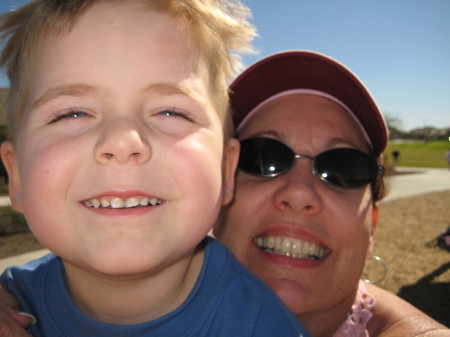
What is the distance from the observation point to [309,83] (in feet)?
7.05

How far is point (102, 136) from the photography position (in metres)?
1.13

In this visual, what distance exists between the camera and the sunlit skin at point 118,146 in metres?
1.14

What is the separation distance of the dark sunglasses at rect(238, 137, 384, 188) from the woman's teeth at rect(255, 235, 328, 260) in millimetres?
383

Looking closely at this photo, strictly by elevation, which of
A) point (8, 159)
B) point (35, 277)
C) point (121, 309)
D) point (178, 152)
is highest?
point (178, 152)

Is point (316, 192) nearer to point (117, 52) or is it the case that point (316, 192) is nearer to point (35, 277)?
point (117, 52)

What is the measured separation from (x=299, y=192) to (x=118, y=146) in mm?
1174

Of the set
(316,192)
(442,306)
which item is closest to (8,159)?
(316,192)

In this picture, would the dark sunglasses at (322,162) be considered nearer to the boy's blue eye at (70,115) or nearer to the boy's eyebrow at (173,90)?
the boy's eyebrow at (173,90)

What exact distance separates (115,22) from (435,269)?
24.3 ft

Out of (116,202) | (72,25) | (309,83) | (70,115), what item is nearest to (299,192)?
(309,83)

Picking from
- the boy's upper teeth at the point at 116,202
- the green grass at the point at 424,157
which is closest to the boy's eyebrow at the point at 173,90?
the boy's upper teeth at the point at 116,202

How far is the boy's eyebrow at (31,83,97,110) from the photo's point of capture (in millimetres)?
1184

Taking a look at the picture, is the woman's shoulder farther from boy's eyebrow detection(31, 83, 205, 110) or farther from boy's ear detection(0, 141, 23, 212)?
boy's ear detection(0, 141, 23, 212)

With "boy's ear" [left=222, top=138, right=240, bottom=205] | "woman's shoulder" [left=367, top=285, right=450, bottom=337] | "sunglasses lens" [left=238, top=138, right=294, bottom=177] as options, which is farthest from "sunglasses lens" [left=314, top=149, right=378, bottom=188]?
"woman's shoulder" [left=367, top=285, right=450, bottom=337]
